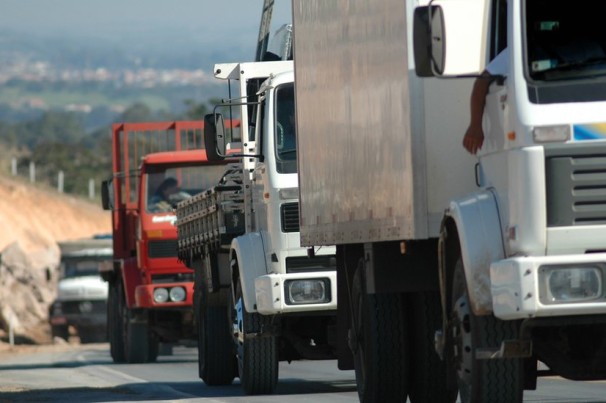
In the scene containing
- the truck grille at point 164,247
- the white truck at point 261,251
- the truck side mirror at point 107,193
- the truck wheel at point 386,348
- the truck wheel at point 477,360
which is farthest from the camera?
the truck side mirror at point 107,193

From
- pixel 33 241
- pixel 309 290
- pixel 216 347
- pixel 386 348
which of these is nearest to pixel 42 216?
pixel 33 241

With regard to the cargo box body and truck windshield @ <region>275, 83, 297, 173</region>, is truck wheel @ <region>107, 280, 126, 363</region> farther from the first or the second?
the cargo box body

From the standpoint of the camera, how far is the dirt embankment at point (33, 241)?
4766cm

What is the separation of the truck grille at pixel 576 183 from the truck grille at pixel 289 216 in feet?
22.4

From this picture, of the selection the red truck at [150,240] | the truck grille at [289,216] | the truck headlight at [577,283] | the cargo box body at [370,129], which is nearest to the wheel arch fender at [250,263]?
the truck grille at [289,216]

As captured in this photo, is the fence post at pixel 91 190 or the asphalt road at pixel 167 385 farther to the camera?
the fence post at pixel 91 190

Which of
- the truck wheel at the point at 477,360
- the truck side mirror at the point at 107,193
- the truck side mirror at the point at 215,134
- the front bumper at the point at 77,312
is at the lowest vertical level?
the front bumper at the point at 77,312

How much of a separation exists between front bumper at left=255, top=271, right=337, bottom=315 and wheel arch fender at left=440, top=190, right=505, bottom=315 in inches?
235

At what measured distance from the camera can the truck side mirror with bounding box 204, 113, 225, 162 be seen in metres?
16.7

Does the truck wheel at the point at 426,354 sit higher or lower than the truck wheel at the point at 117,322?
higher

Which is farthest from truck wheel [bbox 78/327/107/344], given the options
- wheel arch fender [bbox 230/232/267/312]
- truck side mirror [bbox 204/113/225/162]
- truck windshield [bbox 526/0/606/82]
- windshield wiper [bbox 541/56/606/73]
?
windshield wiper [bbox 541/56/606/73]

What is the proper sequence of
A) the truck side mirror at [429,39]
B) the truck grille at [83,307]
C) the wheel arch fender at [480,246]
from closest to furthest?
the truck side mirror at [429,39] < the wheel arch fender at [480,246] < the truck grille at [83,307]

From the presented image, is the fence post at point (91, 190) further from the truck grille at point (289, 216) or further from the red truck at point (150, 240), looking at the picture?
the truck grille at point (289, 216)

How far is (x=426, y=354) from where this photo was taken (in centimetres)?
1284
